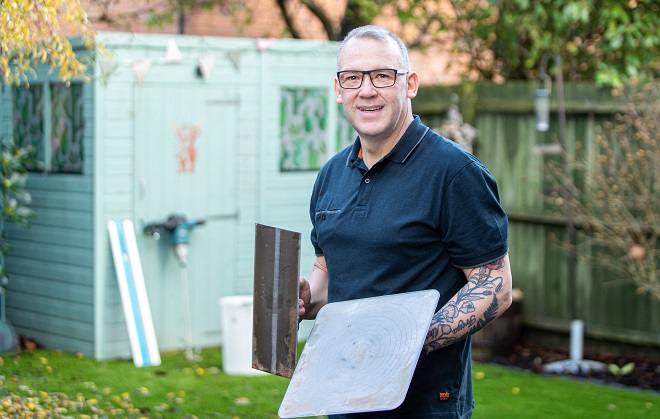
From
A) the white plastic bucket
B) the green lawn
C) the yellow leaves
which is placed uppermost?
the yellow leaves

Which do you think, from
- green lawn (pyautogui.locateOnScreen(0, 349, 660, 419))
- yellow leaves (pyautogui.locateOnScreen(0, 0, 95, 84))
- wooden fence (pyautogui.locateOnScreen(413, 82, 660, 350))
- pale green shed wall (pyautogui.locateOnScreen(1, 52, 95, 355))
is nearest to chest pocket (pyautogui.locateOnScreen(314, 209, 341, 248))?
yellow leaves (pyautogui.locateOnScreen(0, 0, 95, 84))

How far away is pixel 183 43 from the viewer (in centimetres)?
886

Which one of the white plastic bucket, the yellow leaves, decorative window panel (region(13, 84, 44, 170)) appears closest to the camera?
the yellow leaves

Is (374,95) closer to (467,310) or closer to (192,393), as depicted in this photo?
(467,310)

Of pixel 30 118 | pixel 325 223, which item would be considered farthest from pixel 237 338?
pixel 325 223

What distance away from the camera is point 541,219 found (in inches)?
362

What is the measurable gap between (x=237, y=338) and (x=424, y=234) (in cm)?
539

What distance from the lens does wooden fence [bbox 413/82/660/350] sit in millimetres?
8680

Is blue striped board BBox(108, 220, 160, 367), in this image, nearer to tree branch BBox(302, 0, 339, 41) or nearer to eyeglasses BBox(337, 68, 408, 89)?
tree branch BBox(302, 0, 339, 41)

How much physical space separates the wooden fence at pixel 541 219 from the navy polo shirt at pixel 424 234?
5.80 metres

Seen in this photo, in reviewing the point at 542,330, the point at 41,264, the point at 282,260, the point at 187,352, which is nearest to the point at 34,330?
the point at 41,264

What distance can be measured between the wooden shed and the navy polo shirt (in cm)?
551

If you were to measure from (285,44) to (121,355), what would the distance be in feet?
10.1

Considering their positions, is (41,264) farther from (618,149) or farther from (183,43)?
(618,149)
